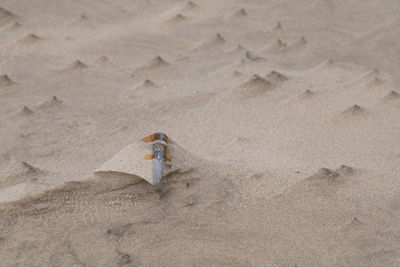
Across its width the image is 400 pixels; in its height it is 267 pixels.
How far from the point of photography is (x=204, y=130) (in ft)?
11.1

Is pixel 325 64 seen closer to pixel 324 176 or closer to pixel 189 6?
pixel 189 6

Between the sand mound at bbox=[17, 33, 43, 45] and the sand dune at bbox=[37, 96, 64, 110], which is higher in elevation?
the sand mound at bbox=[17, 33, 43, 45]

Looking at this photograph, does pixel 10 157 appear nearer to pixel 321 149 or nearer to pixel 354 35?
pixel 321 149

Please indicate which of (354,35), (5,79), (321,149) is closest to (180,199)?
(321,149)

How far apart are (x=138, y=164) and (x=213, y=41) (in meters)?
2.60

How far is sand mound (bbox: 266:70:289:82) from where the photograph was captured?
407cm

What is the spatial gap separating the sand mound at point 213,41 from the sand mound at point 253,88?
1.00m

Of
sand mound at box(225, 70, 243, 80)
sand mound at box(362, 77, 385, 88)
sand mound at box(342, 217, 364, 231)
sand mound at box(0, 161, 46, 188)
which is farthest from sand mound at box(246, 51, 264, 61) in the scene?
sand mound at box(342, 217, 364, 231)

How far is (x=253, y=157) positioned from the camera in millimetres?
2953

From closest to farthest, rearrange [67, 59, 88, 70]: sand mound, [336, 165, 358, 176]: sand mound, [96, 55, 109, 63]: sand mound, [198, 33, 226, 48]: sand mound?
[336, 165, 358, 176]: sand mound < [67, 59, 88, 70]: sand mound < [96, 55, 109, 63]: sand mound < [198, 33, 226, 48]: sand mound

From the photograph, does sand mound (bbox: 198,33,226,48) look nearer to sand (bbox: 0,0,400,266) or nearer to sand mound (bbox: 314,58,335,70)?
sand (bbox: 0,0,400,266)

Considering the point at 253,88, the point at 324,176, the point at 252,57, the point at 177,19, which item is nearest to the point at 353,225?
the point at 324,176

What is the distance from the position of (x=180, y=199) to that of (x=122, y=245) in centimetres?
38

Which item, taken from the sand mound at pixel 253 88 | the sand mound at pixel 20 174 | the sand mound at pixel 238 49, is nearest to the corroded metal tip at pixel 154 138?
the sand mound at pixel 20 174
